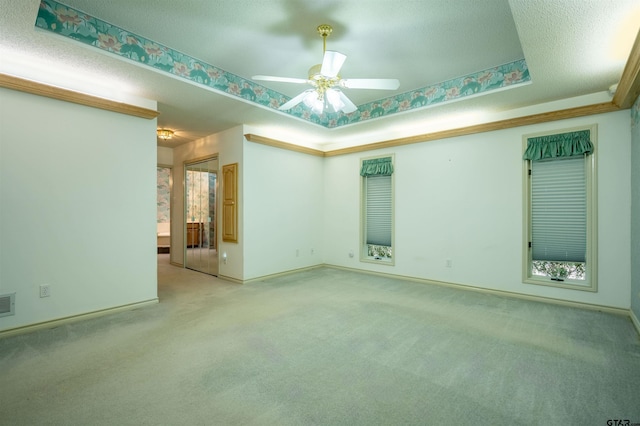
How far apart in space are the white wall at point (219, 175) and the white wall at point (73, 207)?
1.39 meters

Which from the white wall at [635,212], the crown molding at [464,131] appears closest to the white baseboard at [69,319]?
the crown molding at [464,131]

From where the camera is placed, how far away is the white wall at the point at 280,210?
16.6 feet

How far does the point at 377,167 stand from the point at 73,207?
4.48 m

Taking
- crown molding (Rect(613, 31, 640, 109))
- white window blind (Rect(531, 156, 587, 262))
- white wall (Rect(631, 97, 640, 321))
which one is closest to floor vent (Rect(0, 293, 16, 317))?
crown molding (Rect(613, 31, 640, 109))

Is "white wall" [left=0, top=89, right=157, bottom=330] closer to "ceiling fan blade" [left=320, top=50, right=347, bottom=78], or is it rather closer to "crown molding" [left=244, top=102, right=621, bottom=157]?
"crown molding" [left=244, top=102, right=621, bottom=157]

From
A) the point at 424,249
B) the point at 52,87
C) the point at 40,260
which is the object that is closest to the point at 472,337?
the point at 424,249

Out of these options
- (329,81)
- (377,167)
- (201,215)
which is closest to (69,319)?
(201,215)

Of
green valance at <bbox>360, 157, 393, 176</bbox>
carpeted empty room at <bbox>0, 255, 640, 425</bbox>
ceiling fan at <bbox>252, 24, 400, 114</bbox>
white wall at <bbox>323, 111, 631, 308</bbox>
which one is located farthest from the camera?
green valance at <bbox>360, 157, 393, 176</bbox>

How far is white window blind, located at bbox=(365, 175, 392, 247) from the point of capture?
5.57m

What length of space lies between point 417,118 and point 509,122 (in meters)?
1.24

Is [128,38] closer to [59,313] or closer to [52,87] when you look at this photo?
[52,87]

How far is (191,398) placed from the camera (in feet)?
6.28

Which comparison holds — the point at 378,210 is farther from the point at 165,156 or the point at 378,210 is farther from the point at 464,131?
the point at 165,156

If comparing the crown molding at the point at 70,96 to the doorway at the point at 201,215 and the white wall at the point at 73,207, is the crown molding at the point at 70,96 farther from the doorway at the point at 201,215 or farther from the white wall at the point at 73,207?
the doorway at the point at 201,215
